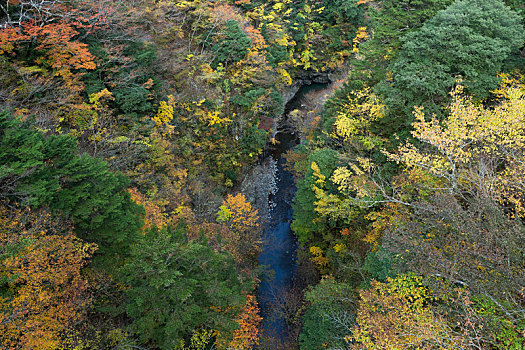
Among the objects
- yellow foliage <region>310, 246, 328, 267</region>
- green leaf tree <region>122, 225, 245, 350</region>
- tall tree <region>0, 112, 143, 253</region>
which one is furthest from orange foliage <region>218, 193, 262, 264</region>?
tall tree <region>0, 112, 143, 253</region>

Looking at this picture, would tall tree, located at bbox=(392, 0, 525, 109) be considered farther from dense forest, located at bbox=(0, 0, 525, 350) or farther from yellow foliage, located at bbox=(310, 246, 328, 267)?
yellow foliage, located at bbox=(310, 246, 328, 267)

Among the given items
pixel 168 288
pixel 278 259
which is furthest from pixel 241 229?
pixel 168 288

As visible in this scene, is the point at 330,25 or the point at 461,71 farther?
the point at 330,25

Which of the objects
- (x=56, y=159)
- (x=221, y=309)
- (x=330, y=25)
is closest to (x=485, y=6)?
(x=221, y=309)

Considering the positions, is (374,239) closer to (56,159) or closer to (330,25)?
(56,159)

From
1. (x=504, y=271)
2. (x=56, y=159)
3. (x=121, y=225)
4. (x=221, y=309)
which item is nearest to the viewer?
(x=504, y=271)

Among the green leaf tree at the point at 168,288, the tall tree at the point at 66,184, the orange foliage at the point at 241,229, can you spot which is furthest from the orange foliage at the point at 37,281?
the orange foliage at the point at 241,229
